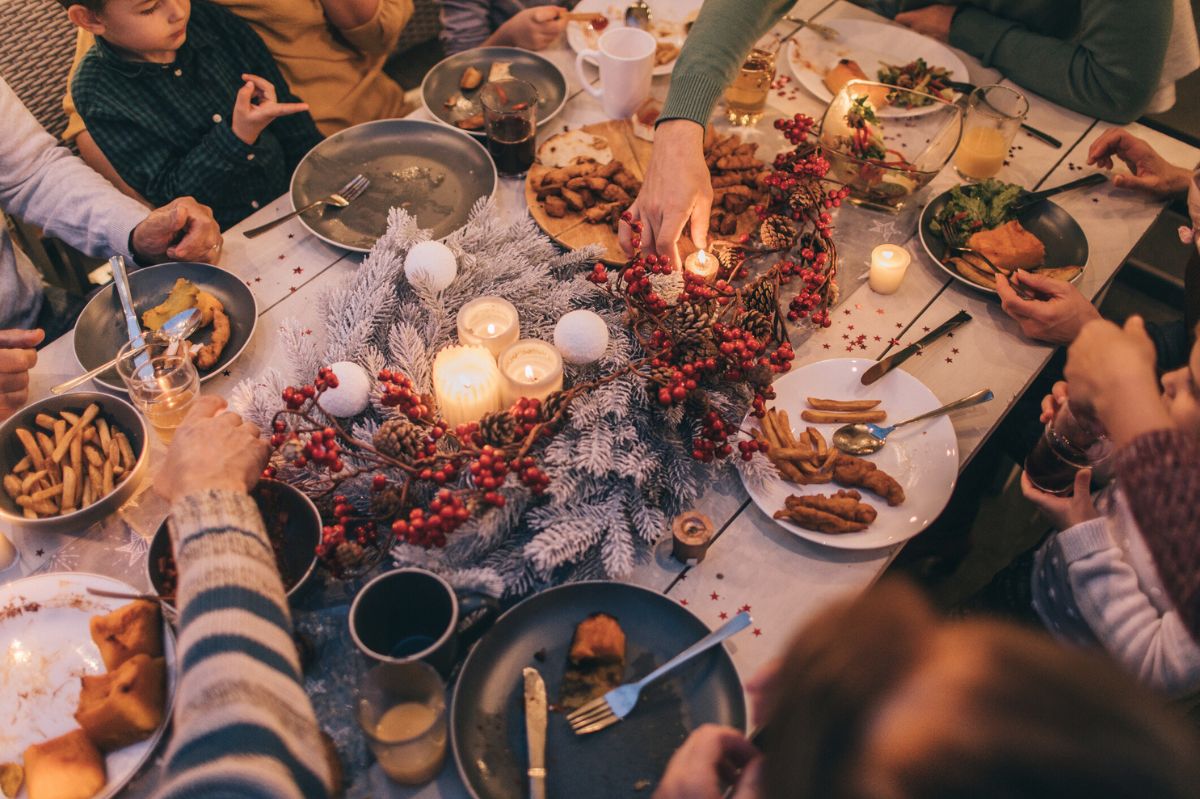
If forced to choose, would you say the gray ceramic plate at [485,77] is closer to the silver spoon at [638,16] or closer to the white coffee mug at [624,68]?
Answer: the white coffee mug at [624,68]

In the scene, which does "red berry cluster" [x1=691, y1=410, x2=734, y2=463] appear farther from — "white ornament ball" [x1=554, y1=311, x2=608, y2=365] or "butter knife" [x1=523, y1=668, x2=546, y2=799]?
"butter knife" [x1=523, y1=668, x2=546, y2=799]

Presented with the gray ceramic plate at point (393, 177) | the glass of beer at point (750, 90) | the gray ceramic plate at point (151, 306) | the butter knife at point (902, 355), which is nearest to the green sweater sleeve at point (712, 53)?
the glass of beer at point (750, 90)

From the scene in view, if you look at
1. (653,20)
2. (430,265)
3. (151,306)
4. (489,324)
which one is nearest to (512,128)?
(430,265)

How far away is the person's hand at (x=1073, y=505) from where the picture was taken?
1.42 meters

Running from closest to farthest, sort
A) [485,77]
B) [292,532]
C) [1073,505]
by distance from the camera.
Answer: [292,532], [1073,505], [485,77]

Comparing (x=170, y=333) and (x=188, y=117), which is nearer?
(x=170, y=333)

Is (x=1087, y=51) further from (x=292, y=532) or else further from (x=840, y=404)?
(x=292, y=532)

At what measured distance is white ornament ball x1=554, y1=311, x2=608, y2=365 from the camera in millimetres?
1385

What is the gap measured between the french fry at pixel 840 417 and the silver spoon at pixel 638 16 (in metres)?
1.42

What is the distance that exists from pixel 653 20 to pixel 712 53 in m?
0.60

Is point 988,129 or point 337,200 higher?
point 988,129

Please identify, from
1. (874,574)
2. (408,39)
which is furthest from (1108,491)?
(408,39)

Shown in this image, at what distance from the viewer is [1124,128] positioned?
2.10 meters

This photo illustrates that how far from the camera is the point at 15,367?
149 cm
